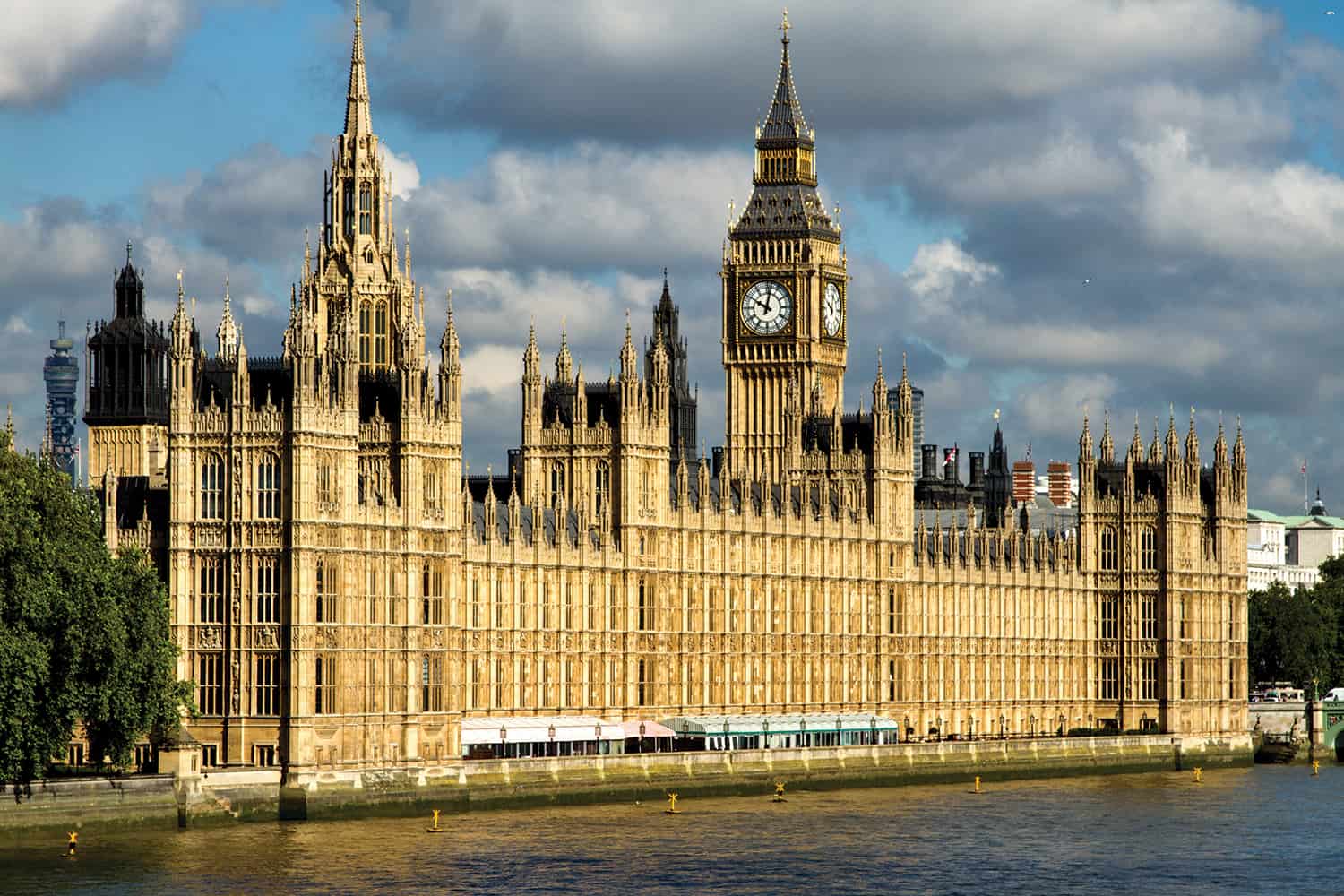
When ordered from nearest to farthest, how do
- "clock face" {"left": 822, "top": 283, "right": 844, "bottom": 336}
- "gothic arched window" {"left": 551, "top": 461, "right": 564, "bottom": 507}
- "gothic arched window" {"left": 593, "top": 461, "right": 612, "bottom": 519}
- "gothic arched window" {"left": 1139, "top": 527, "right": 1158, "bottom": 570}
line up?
"gothic arched window" {"left": 593, "top": 461, "right": 612, "bottom": 519}
"gothic arched window" {"left": 551, "top": 461, "right": 564, "bottom": 507}
"gothic arched window" {"left": 1139, "top": 527, "right": 1158, "bottom": 570}
"clock face" {"left": 822, "top": 283, "right": 844, "bottom": 336}

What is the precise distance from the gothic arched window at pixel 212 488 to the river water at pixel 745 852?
40.7 feet

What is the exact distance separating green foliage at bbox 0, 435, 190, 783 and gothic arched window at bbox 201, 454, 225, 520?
20.7 feet

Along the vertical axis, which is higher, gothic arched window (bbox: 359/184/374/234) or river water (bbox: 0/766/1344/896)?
gothic arched window (bbox: 359/184/374/234)

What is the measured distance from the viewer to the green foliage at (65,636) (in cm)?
10538

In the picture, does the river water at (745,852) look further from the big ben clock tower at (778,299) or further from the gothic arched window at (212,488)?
the big ben clock tower at (778,299)

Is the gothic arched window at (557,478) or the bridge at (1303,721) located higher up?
the gothic arched window at (557,478)

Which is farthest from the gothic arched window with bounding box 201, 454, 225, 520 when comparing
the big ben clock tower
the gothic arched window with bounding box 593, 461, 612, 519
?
the big ben clock tower

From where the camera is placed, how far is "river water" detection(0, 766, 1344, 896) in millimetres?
100938

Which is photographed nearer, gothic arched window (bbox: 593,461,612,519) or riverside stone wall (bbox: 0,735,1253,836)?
riverside stone wall (bbox: 0,735,1253,836)

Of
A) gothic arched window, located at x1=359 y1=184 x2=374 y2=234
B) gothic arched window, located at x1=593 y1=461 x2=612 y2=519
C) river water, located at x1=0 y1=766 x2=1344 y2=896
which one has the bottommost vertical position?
river water, located at x1=0 y1=766 x2=1344 y2=896

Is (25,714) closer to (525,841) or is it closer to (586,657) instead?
(525,841)

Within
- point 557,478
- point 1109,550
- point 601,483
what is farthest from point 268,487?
point 1109,550

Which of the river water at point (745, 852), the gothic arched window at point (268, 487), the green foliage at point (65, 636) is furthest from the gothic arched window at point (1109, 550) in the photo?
the green foliage at point (65, 636)

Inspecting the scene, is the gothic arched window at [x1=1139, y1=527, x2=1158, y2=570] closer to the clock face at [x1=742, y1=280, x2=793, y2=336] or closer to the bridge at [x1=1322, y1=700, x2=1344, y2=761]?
the bridge at [x1=1322, y1=700, x2=1344, y2=761]
